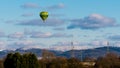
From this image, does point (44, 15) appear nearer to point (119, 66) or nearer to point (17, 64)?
point (17, 64)

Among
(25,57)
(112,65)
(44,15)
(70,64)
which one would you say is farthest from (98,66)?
(44,15)

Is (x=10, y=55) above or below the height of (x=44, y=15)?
below

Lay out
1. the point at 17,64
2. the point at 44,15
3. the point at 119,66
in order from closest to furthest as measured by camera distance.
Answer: the point at 44,15, the point at 17,64, the point at 119,66

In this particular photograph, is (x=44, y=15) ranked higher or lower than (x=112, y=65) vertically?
higher

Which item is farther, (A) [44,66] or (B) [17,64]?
(A) [44,66]

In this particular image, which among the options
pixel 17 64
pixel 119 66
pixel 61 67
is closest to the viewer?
pixel 17 64

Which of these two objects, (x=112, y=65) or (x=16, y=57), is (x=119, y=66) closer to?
(x=112, y=65)

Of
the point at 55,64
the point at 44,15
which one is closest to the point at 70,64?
the point at 55,64

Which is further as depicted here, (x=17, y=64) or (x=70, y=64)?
(x=70, y=64)

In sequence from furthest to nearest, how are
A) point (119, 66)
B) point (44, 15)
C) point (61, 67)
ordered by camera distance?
point (119, 66) < point (61, 67) < point (44, 15)
